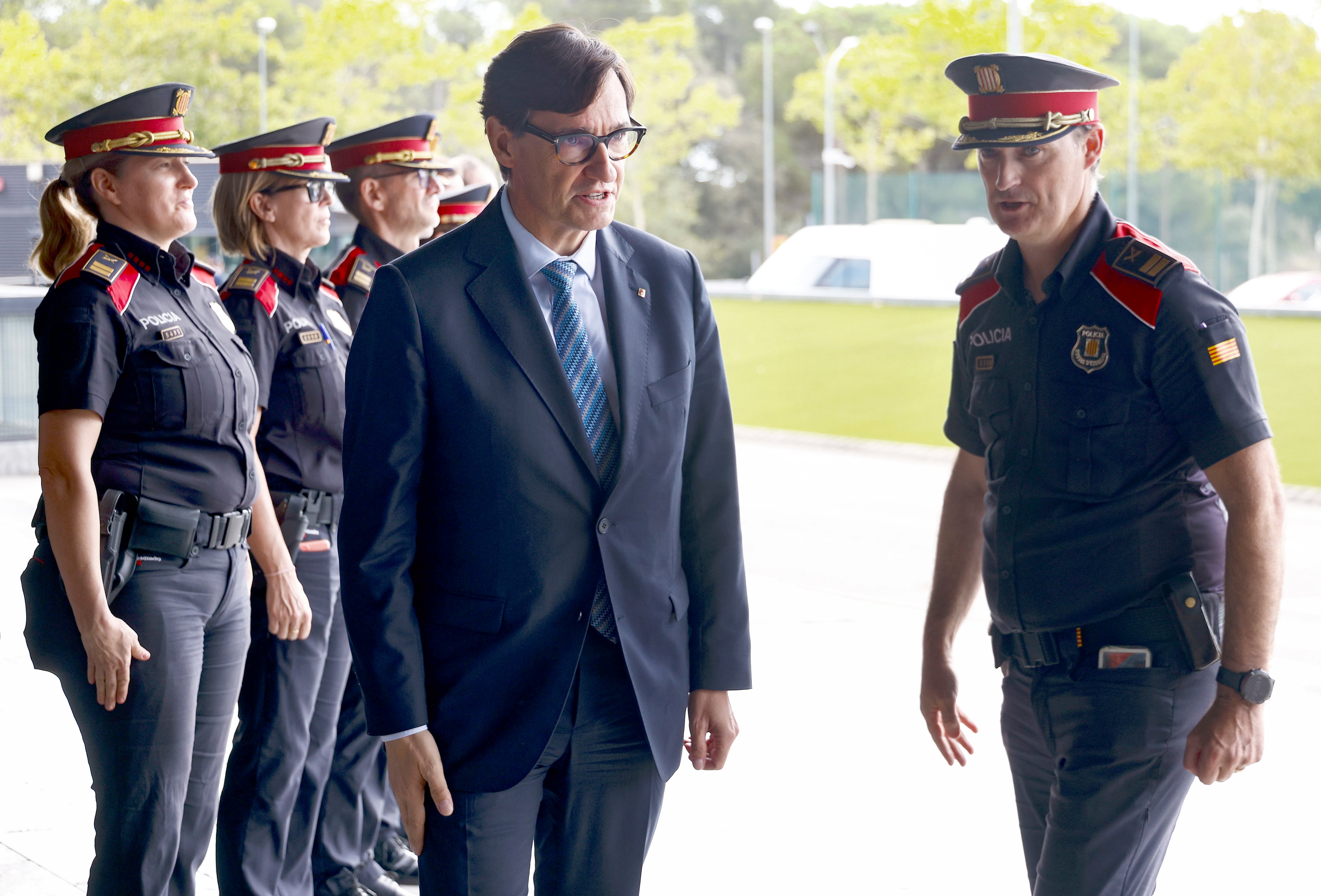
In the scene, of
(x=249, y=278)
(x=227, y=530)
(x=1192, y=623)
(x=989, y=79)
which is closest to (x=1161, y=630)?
(x=1192, y=623)

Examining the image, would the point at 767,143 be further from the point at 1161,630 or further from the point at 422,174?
the point at 1161,630

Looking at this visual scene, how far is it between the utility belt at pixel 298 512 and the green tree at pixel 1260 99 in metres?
33.7

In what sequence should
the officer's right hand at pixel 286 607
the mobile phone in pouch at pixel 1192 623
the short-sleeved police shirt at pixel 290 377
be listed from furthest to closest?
1. the short-sleeved police shirt at pixel 290 377
2. the officer's right hand at pixel 286 607
3. the mobile phone in pouch at pixel 1192 623

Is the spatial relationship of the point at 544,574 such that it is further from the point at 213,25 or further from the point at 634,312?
the point at 213,25

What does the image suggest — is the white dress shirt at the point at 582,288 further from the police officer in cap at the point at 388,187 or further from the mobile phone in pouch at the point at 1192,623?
the police officer in cap at the point at 388,187

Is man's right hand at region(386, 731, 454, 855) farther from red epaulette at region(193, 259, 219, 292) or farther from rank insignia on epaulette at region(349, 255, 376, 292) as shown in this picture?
rank insignia on epaulette at region(349, 255, 376, 292)

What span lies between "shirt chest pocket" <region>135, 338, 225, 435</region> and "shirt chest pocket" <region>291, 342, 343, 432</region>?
0.62m

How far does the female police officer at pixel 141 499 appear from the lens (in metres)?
2.98

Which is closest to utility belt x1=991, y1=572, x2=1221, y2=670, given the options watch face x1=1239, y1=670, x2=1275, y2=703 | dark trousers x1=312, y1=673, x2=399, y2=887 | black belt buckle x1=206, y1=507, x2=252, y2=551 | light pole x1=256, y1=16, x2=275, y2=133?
watch face x1=1239, y1=670, x2=1275, y2=703

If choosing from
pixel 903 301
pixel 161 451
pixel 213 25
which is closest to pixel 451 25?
pixel 213 25

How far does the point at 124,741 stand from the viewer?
305cm

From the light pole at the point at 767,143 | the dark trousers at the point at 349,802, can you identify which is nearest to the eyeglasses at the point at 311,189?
the dark trousers at the point at 349,802

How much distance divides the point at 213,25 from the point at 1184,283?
38.0 metres

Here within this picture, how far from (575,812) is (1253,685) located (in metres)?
1.14
